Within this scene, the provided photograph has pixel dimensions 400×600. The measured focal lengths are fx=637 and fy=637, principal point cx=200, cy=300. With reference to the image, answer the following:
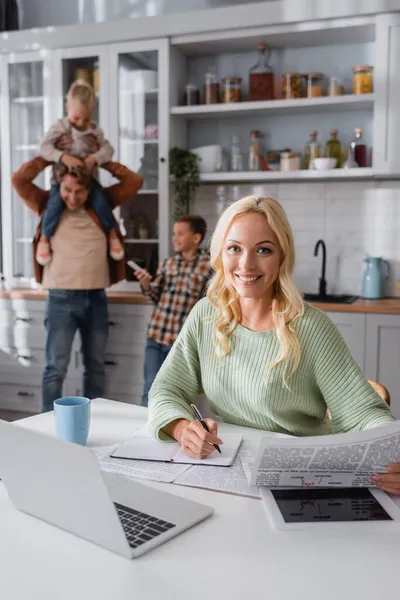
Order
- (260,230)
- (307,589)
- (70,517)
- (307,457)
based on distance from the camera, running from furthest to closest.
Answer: (260,230), (307,457), (70,517), (307,589)

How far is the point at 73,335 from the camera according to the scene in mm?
3395

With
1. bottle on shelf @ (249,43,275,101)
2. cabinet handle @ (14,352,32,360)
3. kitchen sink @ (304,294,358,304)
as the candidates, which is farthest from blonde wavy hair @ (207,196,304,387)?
cabinet handle @ (14,352,32,360)

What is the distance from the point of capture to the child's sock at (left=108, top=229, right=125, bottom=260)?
336 centimetres

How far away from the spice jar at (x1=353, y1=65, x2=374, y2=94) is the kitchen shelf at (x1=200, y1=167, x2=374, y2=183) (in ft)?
1.39

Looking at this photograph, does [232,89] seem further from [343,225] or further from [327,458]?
[327,458]

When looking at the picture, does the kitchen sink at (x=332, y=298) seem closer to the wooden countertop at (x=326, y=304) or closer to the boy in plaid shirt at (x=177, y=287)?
the wooden countertop at (x=326, y=304)

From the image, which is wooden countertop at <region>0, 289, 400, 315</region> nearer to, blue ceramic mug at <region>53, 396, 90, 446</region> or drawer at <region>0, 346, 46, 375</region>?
drawer at <region>0, 346, 46, 375</region>

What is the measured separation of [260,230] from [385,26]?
2.21 metres

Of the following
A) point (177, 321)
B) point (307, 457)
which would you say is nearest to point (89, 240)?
point (177, 321)

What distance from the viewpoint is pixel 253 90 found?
3654mm

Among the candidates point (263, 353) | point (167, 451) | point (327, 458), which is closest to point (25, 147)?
point (263, 353)

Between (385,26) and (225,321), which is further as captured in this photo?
(385,26)

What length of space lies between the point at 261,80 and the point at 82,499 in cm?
318

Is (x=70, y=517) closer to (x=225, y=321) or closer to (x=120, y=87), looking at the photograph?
(x=225, y=321)
